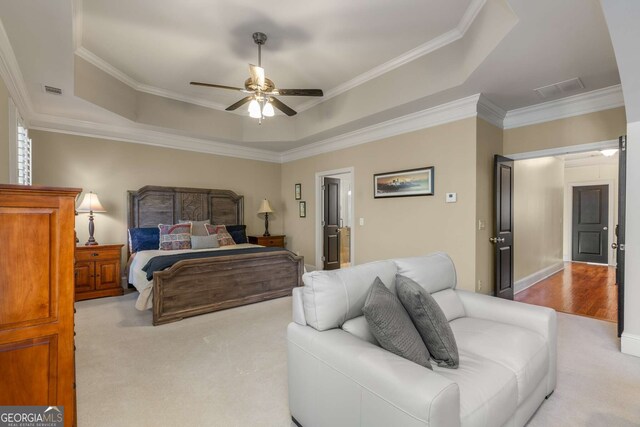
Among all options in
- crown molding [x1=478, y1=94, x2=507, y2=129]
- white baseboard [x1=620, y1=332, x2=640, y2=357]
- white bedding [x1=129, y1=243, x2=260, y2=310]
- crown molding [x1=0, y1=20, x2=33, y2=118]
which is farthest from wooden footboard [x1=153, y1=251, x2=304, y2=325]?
white baseboard [x1=620, y1=332, x2=640, y2=357]

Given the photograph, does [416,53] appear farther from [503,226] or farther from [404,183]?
[503,226]

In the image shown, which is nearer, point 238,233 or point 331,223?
point 238,233

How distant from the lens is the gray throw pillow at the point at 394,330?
56.2 inches

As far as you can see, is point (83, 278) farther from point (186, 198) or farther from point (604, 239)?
point (604, 239)

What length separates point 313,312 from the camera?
64.9 inches

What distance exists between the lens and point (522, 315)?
6.80ft

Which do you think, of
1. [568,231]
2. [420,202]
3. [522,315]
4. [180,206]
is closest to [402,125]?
[420,202]

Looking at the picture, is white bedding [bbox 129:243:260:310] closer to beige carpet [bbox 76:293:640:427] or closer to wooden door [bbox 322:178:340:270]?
beige carpet [bbox 76:293:640:427]

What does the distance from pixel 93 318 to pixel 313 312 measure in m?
3.43

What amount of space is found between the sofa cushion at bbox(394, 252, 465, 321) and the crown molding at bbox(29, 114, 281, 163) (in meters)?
4.91

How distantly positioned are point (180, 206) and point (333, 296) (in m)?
4.73

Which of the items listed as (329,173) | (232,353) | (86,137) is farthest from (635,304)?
(86,137)

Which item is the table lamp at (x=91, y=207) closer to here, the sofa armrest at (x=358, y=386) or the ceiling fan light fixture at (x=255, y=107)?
the ceiling fan light fixture at (x=255, y=107)

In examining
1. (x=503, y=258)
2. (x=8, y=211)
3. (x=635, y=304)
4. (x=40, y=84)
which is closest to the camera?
(x=8, y=211)
